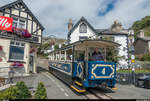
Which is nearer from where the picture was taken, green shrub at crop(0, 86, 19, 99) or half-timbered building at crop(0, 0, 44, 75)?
green shrub at crop(0, 86, 19, 99)

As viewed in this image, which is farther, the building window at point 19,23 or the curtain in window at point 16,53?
the building window at point 19,23

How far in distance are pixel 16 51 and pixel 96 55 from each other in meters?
8.91

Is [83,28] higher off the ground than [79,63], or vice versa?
[83,28]

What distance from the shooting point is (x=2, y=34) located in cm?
1098

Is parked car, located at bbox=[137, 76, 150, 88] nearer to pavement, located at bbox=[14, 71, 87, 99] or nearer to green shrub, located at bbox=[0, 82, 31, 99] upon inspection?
A: pavement, located at bbox=[14, 71, 87, 99]

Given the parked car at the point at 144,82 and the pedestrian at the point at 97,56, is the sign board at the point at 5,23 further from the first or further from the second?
the parked car at the point at 144,82

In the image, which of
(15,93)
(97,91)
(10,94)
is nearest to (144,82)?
(97,91)

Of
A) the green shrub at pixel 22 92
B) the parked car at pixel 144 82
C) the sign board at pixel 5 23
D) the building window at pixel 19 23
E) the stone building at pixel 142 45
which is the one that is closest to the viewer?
the green shrub at pixel 22 92

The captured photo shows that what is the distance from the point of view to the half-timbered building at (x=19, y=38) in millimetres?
10992

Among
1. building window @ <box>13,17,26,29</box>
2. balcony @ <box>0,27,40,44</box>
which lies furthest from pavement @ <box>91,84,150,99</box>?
building window @ <box>13,17,26,29</box>

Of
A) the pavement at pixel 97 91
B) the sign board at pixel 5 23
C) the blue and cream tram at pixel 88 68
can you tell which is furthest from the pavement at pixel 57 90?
the sign board at pixel 5 23

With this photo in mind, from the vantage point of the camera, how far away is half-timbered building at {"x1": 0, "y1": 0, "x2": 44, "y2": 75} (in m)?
11.0

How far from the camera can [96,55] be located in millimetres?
6629

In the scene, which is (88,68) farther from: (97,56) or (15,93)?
(15,93)
